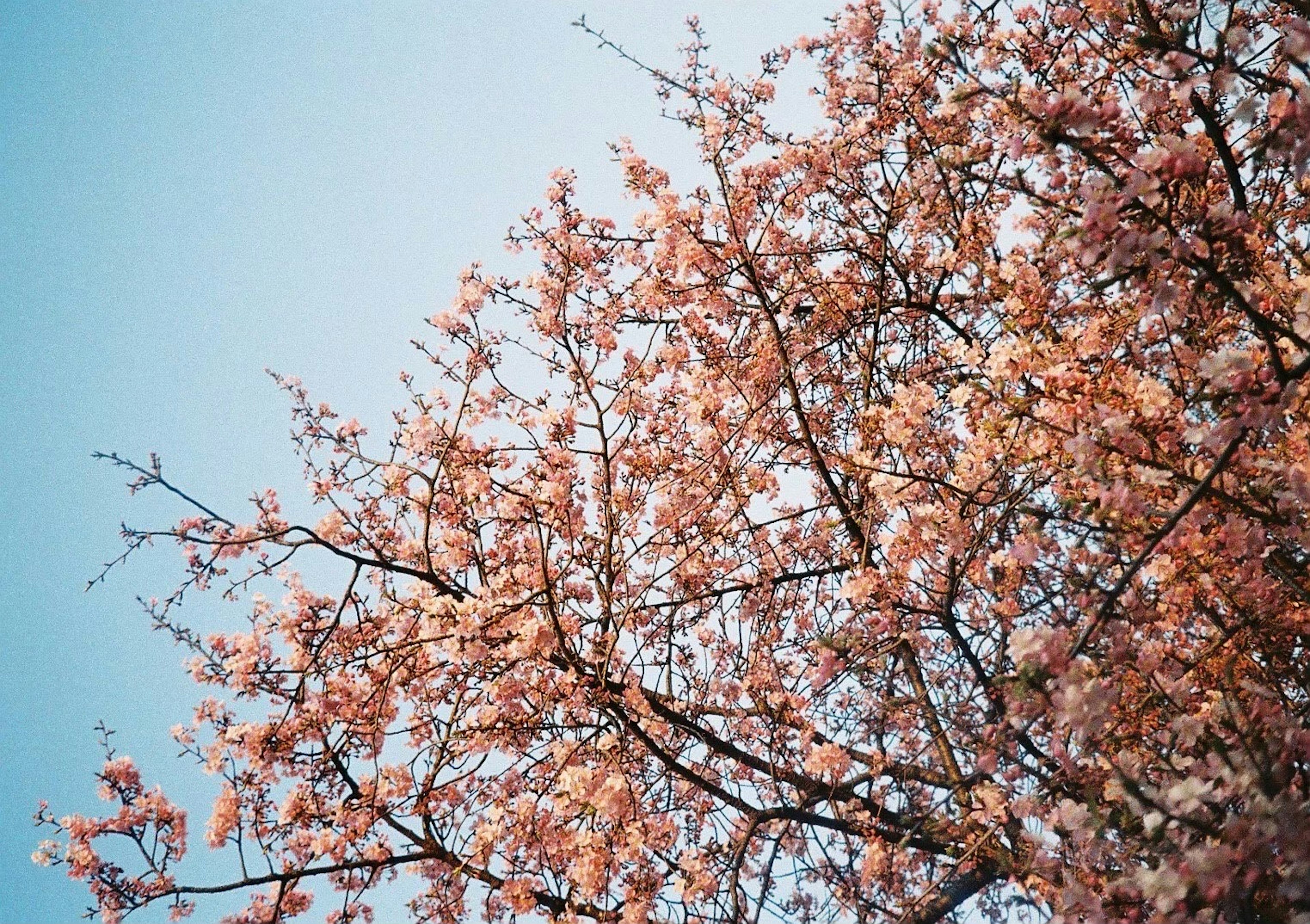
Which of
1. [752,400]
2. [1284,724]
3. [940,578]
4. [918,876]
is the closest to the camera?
[1284,724]

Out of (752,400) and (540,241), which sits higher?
(540,241)

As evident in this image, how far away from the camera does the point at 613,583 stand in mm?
4750

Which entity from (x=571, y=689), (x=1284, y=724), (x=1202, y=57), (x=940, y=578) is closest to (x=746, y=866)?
(x=571, y=689)

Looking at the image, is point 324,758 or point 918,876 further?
point 918,876

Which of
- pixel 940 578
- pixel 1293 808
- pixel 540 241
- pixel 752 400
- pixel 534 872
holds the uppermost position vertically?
pixel 540 241

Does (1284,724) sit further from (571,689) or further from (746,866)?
(746,866)

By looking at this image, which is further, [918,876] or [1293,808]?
[918,876]

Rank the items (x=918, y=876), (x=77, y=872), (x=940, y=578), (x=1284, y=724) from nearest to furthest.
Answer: (x=1284, y=724) → (x=940, y=578) → (x=77, y=872) → (x=918, y=876)

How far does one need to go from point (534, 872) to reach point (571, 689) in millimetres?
911

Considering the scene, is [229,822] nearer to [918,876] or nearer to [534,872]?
[534,872]

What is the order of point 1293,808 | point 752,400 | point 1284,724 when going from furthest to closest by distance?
point 752,400 → point 1284,724 → point 1293,808

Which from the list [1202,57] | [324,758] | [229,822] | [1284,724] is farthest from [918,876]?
[1202,57]

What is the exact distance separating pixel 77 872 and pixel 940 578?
4.09 m

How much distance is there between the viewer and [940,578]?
4.09 meters
